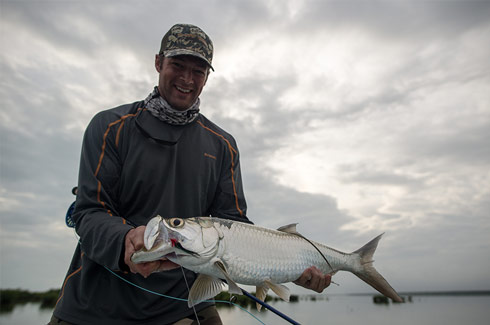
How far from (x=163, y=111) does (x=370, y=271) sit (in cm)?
325

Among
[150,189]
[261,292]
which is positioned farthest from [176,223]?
[261,292]

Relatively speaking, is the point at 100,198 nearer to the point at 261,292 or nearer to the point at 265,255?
the point at 265,255

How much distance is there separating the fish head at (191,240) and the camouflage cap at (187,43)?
188 cm

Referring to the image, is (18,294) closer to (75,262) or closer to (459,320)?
(75,262)

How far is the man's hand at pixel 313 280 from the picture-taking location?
142 inches

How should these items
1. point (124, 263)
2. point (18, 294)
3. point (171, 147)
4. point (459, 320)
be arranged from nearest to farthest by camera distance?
point (124, 263) → point (171, 147) → point (18, 294) → point (459, 320)

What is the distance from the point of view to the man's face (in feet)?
12.4

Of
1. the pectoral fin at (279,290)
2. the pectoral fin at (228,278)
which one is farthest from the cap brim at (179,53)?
the pectoral fin at (279,290)

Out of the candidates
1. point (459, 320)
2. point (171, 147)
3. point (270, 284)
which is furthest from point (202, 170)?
point (459, 320)

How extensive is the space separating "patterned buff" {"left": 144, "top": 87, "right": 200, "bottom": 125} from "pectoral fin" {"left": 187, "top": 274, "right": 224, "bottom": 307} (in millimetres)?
1770

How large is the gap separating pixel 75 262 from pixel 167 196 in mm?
1078

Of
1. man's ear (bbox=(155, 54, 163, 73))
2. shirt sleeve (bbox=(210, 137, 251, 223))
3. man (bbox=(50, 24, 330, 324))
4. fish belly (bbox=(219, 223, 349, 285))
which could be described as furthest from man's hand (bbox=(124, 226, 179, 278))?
man's ear (bbox=(155, 54, 163, 73))

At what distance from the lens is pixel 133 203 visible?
3.41m

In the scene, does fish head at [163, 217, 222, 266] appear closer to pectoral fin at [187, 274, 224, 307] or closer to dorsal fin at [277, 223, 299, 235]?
pectoral fin at [187, 274, 224, 307]
